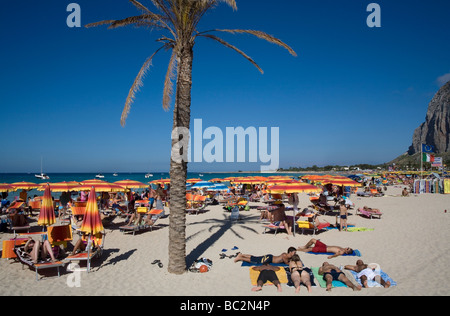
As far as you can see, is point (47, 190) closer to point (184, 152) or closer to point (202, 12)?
point (184, 152)

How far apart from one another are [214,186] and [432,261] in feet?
31.1

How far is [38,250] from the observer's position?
6.29 meters

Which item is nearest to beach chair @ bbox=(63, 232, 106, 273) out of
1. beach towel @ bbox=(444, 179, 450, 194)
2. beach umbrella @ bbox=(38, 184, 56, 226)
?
beach umbrella @ bbox=(38, 184, 56, 226)

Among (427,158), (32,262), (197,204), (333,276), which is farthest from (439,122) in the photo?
(32,262)

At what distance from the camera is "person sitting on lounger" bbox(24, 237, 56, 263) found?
6.23 meters

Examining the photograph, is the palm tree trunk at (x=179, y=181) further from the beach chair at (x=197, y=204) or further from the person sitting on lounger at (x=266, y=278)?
the beach chair at (x=197, y=204)

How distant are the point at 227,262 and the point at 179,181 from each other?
8.16 feet

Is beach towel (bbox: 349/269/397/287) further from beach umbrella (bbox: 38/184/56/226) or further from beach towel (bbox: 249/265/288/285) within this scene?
beach umbrella (bbox: 38/184/56/226)

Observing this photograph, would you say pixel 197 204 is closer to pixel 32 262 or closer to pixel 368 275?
pixel 32 262

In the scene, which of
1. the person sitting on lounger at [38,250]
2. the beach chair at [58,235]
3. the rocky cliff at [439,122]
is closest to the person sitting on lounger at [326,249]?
the person sitting on lounger at [38,250]

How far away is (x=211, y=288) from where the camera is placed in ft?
18.1

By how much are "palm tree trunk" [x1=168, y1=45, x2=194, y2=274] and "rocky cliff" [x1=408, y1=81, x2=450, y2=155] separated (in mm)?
137495

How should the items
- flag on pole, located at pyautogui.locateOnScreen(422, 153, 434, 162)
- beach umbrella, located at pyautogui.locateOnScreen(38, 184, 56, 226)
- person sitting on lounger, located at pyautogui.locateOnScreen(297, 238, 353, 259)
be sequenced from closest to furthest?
person sitting on lounger, located at pyautogui.locateOnScreen(297, 238, 353, 259)
beach umbrella, located at pyautogui.locateOnScreen(38, 184, 56, 226)
flag on pole, located at pyautogui.locateOnScreen(422, 153, 434, 162)
